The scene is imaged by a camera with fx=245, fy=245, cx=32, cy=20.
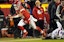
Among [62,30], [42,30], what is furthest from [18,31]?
[62,30]

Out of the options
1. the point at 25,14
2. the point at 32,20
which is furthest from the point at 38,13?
the point at 25,14

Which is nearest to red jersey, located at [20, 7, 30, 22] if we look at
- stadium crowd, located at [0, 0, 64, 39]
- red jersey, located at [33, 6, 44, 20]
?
stadium crowd, located at [0, 0, 64, 39]

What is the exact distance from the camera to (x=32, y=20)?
10.0 meters

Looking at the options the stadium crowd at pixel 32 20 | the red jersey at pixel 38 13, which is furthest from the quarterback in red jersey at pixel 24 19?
the red jersey at pixel 38 13

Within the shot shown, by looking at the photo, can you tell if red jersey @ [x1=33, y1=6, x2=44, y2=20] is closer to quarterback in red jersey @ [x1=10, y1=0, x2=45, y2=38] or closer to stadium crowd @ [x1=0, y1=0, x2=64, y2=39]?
stadium crowd @ [x1=0, y1=0, x2=64, y2=39]

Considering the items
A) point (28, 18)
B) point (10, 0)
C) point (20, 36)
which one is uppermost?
point (10, 0)

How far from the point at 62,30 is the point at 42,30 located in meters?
0.84

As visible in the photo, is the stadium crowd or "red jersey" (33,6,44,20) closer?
the stadium crowd

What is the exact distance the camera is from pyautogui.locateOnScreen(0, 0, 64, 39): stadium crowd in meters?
9.84

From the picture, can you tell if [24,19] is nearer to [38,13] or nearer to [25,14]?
[25,14]

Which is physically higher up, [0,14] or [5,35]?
[0,14]

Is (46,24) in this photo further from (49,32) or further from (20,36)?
(20,36)

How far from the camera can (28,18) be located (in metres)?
9.99

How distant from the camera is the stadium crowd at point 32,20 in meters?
9.84
